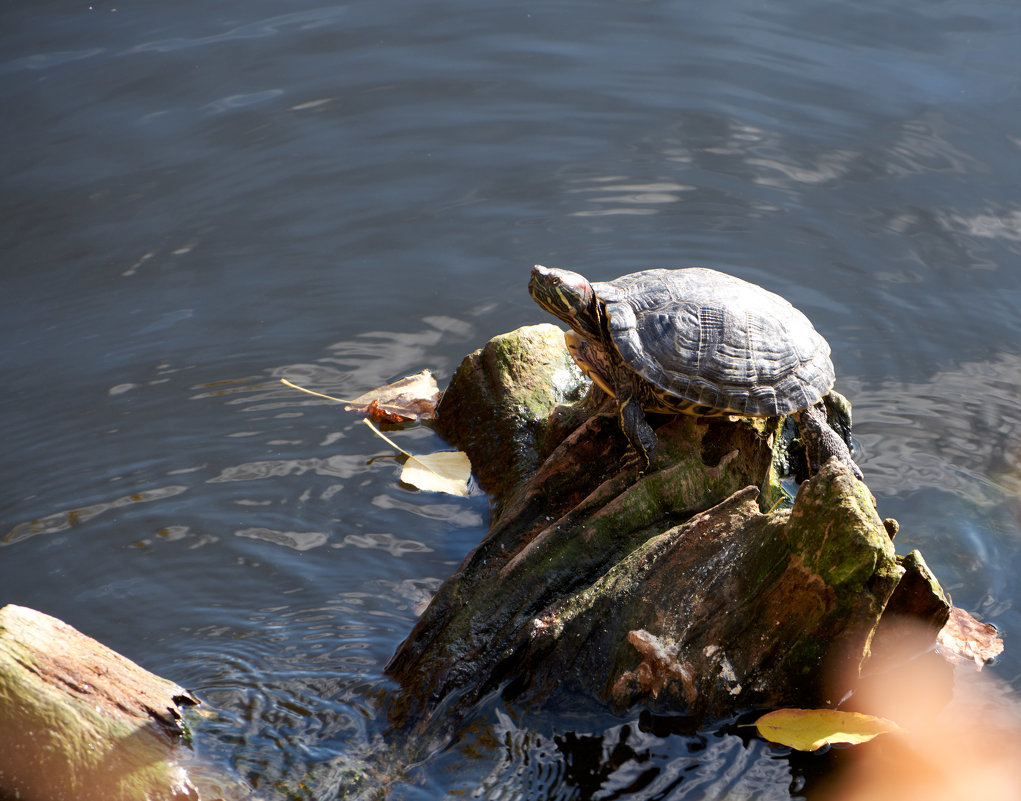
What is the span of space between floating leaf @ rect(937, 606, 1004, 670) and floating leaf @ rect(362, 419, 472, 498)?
2.33 metres

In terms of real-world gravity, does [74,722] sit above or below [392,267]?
below

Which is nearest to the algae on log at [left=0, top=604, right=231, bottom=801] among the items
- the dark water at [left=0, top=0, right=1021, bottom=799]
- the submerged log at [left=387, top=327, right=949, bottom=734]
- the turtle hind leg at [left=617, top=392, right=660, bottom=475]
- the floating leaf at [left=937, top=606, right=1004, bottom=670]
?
the dark water at [left=0, top=0, right=1021, bottom=799]

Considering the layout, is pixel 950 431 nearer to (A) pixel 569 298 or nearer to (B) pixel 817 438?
(B) pixel 817 438

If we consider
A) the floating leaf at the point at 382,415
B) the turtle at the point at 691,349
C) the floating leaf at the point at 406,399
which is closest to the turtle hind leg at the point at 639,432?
the turtle at the point at 691,349

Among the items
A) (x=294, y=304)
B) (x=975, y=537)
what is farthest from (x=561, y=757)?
(x=294, y=304)

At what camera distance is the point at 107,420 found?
5.70 meters

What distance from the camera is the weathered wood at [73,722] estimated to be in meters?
3.01

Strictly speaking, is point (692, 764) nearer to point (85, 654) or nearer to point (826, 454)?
point (826, 454)

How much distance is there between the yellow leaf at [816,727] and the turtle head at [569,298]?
1.73 metres

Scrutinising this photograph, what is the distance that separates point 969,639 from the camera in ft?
14.0

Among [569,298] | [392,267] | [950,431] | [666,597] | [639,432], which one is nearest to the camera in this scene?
[666,597]

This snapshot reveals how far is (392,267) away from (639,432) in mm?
3515

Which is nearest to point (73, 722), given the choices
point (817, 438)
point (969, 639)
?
point (817, 438)

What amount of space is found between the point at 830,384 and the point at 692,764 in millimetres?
1761
